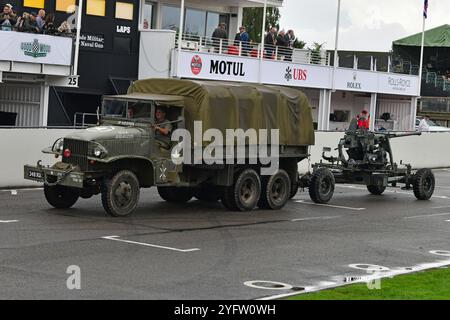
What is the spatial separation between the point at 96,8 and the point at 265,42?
29.3ft

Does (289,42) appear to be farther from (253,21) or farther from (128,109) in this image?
(253,21)

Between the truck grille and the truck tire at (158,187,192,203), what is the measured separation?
11.7 ft

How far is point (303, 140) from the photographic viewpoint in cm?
2227

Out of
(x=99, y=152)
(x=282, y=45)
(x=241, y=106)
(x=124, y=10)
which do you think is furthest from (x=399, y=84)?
(x=99, y=152)

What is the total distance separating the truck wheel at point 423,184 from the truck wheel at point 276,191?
4857 mm

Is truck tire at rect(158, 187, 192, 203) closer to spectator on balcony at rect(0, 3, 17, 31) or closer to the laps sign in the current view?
spectator on balcony at rect(0, 3, 17, 31)

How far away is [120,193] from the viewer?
18562 millimetres

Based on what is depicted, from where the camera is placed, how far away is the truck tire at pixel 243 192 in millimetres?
20734

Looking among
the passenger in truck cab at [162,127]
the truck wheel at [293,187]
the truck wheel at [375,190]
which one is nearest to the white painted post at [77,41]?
the truck wheel at [375,190]

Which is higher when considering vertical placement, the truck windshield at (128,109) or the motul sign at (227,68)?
the motul sign at (227,68)

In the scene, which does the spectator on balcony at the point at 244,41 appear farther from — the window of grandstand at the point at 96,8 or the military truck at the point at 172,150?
the military truck at the point at 172,150
